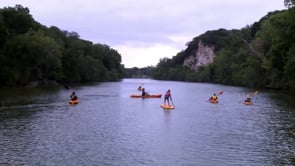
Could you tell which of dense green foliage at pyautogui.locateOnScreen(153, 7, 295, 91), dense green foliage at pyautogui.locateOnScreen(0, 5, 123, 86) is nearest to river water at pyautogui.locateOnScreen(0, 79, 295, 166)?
dense green foliage at pyautogui.locateOnScreen(153, 7, 295, 91)

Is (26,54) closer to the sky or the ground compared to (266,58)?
closer to the sky

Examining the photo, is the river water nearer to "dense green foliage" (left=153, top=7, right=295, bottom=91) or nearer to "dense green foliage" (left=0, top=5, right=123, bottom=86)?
"dense green foliage" (left=153, top=7, right=295, bottom=91)

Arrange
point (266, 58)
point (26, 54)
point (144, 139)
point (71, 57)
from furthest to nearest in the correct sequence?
point (71, 57)
point (266, 58)
point (26, 54)
point (144, 139)

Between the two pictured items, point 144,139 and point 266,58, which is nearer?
point 144,139

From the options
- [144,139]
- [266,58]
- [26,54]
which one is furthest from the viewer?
[266,58]

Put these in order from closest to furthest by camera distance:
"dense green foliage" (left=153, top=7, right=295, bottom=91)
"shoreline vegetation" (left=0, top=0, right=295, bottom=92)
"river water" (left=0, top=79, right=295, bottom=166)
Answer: "river water" (left=0, top=79, right=295, bottom=166) → "dense green foliage" (left=153, top=7, right=295, bottom=91) → "shoreline vegetation" (left=0, top=0, right=295, bottom=92)

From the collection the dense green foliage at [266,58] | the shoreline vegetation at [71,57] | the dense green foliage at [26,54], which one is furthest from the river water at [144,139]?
the dense green foliage at [26,54]

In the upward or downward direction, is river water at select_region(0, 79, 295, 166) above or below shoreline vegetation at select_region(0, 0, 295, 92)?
below

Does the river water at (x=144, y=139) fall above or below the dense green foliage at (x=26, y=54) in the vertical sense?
below

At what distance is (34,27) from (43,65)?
9.67 m

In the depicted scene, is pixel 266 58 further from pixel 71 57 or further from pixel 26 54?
pixel 71 57

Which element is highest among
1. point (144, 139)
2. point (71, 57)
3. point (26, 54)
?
point (71, 57)

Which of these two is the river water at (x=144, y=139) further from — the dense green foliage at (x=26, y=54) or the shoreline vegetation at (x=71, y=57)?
the dense green foliage at (x=26, y=54)

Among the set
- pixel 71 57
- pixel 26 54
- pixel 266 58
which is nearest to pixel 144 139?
pixel 26 54
